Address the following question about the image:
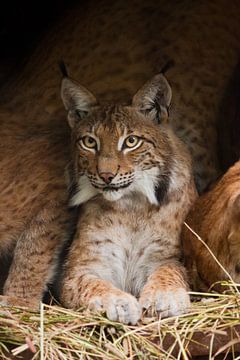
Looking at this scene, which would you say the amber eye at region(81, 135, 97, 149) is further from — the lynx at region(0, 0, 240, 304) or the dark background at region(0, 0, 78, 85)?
the dark background at region(0, 0, 78, 85)

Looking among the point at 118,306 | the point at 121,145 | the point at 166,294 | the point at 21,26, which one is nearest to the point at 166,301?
the point at 166,294

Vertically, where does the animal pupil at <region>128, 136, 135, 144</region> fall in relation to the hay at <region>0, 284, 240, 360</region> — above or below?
above

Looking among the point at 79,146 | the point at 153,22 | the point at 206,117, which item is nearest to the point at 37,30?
the point at 153,22

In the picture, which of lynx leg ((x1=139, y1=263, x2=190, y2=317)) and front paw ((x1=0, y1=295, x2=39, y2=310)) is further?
front paw ((x1=0, y1=295, x2=39, y2=310))

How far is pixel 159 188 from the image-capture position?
5.68 m

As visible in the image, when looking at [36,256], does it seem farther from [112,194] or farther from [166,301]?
[166,301]

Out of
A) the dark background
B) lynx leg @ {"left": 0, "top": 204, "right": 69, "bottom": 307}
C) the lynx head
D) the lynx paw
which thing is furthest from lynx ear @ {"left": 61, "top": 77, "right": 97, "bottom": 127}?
the dark background

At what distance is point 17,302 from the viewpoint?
224 inches

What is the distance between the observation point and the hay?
4812mm

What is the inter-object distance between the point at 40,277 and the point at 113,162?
75cm

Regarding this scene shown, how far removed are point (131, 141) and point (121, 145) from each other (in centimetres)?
7

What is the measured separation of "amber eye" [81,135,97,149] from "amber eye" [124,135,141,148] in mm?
151

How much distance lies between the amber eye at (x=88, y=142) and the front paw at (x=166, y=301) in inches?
30.9

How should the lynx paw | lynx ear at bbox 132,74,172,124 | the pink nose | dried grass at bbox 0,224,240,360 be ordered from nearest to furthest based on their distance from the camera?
dried grass at bbox 0,224,240,360 < the lynx paw < the pink nose < lynx ear at bbox 132,74,172,124
